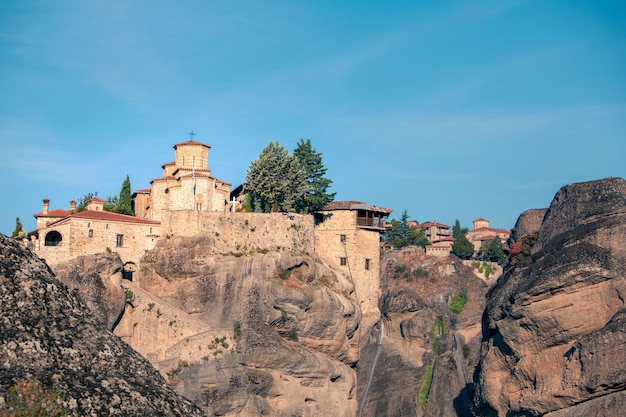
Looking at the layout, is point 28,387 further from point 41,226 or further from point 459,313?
point 459,313

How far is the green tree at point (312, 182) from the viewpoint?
2783 inches

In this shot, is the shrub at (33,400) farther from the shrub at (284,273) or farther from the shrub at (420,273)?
the shrub at (420,273)

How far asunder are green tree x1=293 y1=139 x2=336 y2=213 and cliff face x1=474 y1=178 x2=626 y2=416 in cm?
2350

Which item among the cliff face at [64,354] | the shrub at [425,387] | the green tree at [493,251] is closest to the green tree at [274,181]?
the shrub at [425,387]

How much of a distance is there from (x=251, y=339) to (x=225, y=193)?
1289 cm

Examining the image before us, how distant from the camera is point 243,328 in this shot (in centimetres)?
6097

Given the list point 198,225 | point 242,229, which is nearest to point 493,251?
point 242,229

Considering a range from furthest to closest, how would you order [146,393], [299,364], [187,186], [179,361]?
1. [187,186]
2. [299,364]
3. [179,361]
4. [146,393]

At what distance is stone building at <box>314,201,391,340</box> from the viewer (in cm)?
7138

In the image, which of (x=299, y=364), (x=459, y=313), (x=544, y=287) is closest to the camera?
(x=544, y=287)

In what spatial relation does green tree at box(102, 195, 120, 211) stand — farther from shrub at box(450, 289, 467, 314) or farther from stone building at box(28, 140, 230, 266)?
shrub at box(450, 289, 467, 314)

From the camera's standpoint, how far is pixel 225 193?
68625 mm

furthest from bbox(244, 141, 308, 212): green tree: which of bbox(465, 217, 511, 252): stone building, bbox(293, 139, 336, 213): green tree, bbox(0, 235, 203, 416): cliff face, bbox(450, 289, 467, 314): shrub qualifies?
bbox(465, 217, 511, 252): stone building

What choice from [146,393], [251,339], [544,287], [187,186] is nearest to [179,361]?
[251,339]
